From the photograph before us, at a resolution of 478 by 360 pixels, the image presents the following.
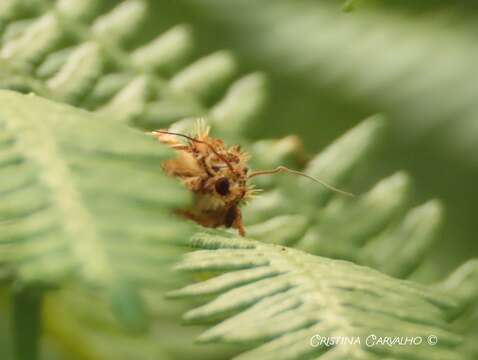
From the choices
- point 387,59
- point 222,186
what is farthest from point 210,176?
point 387,59

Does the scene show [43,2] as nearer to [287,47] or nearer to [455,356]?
[455,356]

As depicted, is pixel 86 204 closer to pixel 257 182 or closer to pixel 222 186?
pixel 222 186

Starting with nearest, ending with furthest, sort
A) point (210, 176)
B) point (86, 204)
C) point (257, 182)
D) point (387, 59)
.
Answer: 1. point (86, 204)
2. point (210, 176)
3. point (257, 182)
4. point (387, 59)

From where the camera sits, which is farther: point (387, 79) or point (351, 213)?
point (387, 79)

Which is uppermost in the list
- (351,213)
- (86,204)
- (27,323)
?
(351,213)

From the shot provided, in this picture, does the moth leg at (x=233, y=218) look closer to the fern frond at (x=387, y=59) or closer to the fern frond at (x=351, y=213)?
the fern frond at (x=351, y=213)

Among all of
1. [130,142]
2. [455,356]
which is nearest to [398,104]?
[455,356]
